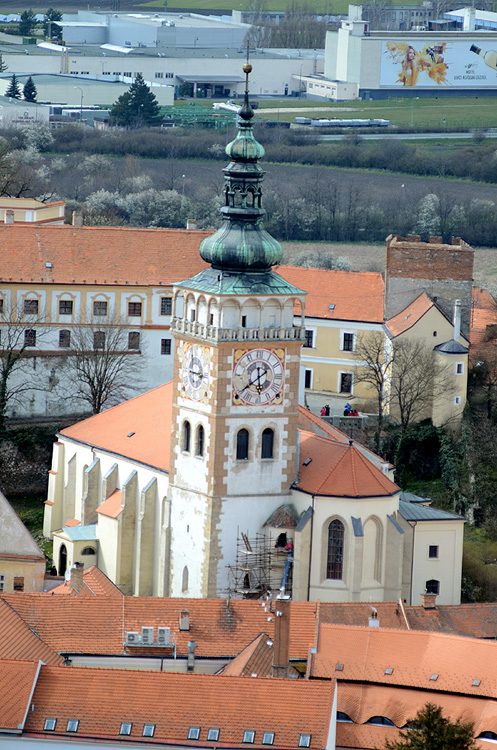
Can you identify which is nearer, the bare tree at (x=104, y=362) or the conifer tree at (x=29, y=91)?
the bare tree at (x=104, y=362)

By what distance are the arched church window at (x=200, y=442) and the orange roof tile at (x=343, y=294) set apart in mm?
23914

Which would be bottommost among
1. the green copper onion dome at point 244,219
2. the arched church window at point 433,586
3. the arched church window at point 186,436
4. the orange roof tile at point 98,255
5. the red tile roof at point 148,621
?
the arched church window at point 433,586

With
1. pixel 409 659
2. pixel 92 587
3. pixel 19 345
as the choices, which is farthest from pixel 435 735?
pixel 19 345

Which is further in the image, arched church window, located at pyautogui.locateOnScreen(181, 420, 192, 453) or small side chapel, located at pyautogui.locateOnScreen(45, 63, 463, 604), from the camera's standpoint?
arched church window, located at pyautogui.locateOnScreen(181, 420, 192, 453)

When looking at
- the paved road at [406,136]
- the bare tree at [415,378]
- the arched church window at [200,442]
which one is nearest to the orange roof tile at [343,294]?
the bare tree at [415,378]

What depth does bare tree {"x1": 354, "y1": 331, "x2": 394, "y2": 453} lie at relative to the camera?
104875 millimetres

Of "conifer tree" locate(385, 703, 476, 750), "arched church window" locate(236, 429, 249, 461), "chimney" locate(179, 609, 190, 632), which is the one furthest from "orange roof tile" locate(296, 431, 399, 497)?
"conifer tree" locate(385, 703, 476, 750)

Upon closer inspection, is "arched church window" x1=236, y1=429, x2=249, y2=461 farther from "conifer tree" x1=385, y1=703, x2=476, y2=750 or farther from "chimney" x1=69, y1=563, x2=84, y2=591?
"conifer tree" x1=385, y1=703, x2=476, y2=750

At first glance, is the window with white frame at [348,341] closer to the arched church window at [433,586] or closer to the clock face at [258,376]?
the arched church window at [433,586]

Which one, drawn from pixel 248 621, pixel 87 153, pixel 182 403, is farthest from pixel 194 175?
pixel 248 621

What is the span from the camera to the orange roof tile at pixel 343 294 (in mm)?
108125

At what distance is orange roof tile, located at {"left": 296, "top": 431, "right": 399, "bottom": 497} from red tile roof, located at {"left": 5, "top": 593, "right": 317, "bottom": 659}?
6.66m

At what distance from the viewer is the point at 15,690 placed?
217 feet

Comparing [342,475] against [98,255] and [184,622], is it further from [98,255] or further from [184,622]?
[98,255]
